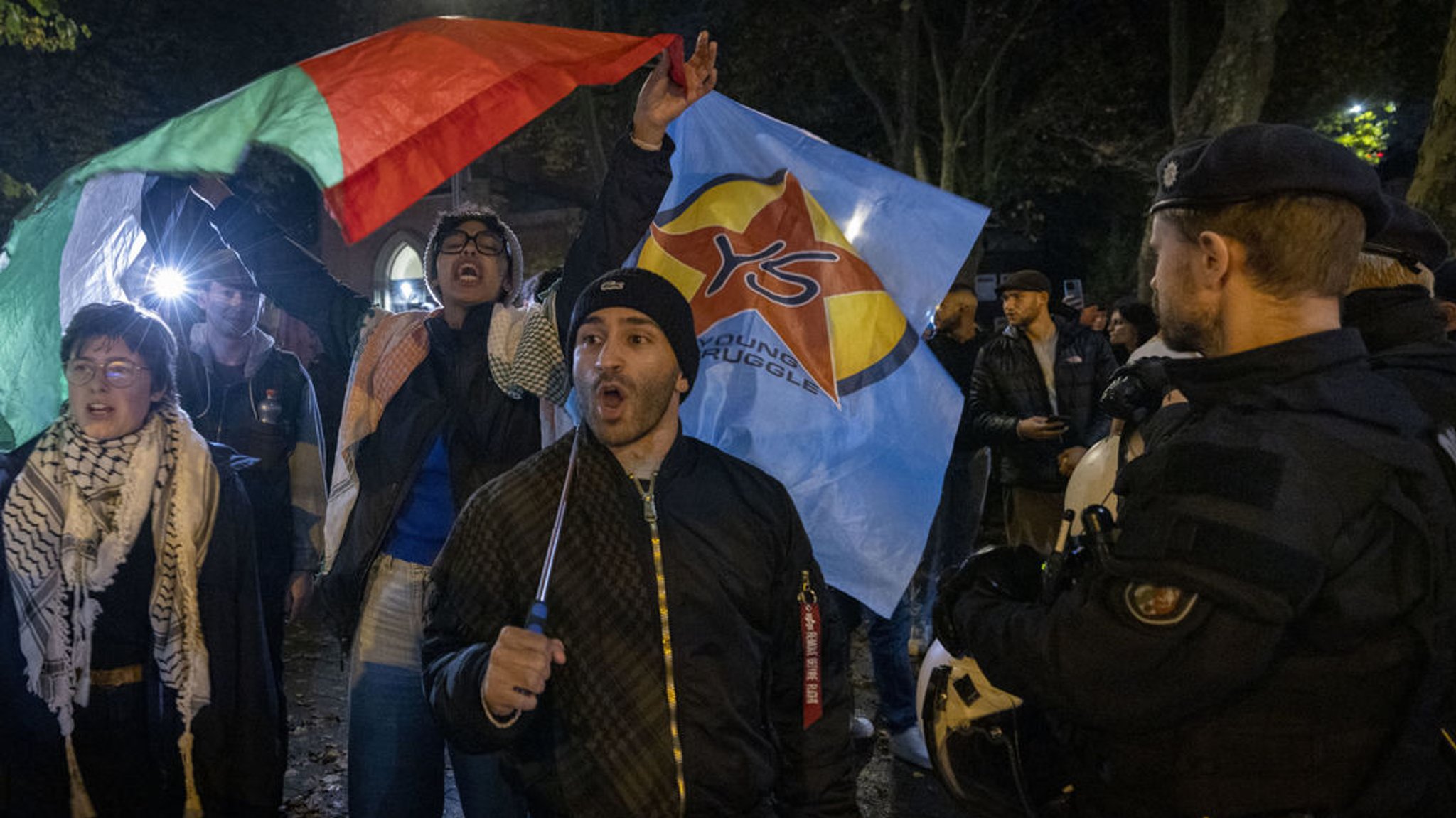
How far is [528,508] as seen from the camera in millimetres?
2230

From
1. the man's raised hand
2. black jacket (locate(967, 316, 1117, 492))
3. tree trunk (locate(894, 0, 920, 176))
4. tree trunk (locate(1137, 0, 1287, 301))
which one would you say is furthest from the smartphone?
the man's raised hand

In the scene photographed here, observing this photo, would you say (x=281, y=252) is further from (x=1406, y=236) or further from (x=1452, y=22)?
(x=1452, y=22)

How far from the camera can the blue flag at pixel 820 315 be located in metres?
3.37

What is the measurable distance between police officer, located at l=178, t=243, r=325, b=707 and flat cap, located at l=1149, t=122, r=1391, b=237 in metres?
3.41

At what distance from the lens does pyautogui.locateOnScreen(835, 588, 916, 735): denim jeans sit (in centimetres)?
494

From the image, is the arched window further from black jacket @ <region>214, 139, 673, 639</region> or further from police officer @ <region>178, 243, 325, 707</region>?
black jacket @ <region>214, 139, 673, 639</region>

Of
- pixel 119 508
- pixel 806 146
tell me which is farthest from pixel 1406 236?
pixel 119 508

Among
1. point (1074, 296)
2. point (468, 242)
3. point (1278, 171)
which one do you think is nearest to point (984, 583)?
point (1278, 171)

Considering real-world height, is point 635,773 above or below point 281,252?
below

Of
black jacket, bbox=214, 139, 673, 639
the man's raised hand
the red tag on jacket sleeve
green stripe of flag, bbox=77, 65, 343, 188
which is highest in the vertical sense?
the man's raised hand

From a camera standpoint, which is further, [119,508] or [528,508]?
[119,508]

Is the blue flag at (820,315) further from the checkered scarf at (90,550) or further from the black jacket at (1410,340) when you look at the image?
the checkered scarf at (90,550)

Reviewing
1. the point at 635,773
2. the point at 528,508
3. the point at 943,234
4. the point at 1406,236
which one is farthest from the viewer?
the point at 943,234

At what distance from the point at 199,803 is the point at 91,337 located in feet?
4.76
